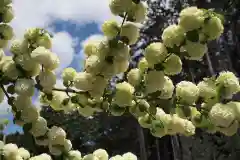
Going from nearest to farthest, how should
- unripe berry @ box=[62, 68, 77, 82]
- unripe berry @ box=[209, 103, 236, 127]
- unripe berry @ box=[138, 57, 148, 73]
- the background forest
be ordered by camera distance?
unripe berry @ box=[209, 103, 236, 127], unripe berry @ box=[138, 57, 148, 73], unripe berry @ box=[62, 68, 77, 82], the background forest

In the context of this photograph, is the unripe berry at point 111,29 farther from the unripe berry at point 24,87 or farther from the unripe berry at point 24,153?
the unripe berry at point 24,153

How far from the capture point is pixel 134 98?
126 centimetres

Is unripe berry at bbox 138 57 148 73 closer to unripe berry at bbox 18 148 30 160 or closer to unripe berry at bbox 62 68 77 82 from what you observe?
unripe berry at bbox 62 68 77 82

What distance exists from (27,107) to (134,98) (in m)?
0.30

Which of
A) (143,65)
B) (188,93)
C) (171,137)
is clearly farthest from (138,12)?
(171,137)

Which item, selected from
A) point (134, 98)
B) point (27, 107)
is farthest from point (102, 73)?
point (27, 107)

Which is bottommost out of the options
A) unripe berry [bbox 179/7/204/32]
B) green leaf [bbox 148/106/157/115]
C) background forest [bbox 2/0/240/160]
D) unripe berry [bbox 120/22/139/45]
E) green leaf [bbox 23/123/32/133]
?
green leaf [bbox 23/123/32/133]

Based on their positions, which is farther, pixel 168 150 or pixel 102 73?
pixel 168 150

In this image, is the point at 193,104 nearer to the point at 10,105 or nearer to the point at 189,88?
the point at 189,88

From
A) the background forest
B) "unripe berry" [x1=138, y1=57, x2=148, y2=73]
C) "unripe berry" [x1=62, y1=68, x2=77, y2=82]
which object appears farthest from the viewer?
the background forest

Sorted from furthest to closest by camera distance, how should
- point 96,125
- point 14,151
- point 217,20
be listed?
point 96,125
point 14,151
point 217,20

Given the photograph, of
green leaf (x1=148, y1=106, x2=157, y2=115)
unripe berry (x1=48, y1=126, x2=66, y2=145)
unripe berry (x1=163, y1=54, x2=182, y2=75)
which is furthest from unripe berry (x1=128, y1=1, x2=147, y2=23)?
unripe berry (x1=48, y1=126, x2=66, y2=145)

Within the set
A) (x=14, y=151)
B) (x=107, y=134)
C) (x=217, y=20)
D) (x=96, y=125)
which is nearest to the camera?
(x=217, y=20)

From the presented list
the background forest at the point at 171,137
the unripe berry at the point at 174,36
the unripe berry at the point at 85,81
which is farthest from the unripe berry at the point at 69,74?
the background forest at the point at 171,137
